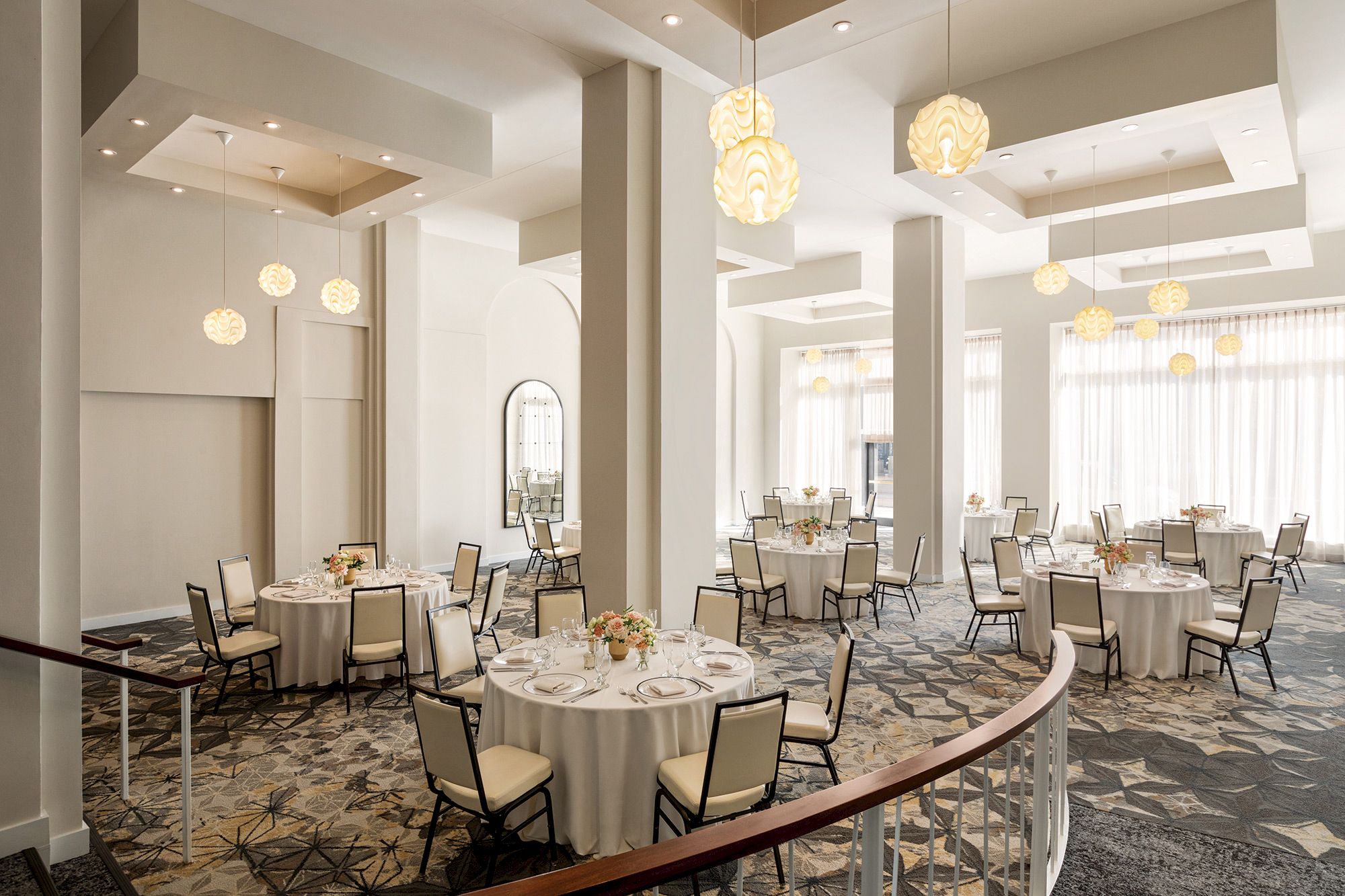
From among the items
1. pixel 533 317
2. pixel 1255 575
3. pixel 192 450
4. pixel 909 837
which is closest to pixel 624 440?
pixel 909 837

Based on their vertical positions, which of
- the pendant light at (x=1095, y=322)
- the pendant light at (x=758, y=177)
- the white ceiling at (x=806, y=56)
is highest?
the white ceiling at (x=806, y=56)

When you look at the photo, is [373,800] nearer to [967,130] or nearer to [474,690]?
[474,690]

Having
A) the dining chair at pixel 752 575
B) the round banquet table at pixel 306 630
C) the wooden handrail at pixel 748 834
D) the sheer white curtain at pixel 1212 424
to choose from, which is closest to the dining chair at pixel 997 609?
the dining chair at pixel 752 575

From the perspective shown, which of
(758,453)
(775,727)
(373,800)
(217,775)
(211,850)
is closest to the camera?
(775,727)

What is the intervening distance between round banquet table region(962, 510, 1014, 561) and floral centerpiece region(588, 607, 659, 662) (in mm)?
9217

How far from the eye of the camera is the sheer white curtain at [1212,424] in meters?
12.0

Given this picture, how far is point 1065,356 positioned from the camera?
565 inches

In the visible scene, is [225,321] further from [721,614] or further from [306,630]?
[721,614]

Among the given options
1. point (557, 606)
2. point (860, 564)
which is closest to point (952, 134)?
point (557, 606)

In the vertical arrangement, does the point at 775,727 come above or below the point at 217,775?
above

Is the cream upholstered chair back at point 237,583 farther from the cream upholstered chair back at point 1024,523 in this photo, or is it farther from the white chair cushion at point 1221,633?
the cream upholstered chair back at point 1024,523

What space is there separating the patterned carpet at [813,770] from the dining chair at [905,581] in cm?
136

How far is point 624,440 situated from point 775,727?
2.83 m

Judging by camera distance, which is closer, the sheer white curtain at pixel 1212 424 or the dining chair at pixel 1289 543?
the dining chair at pixel 1289 543
